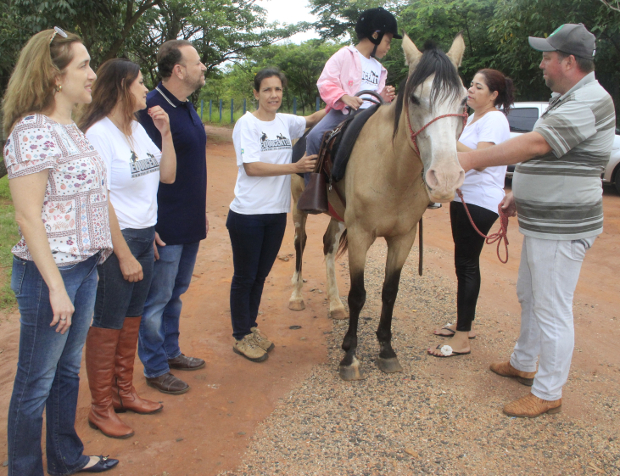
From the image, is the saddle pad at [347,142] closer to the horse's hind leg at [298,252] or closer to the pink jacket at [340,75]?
the pink jacket at [340,75]

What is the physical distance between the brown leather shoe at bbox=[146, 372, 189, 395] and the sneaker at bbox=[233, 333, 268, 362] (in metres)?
0.56

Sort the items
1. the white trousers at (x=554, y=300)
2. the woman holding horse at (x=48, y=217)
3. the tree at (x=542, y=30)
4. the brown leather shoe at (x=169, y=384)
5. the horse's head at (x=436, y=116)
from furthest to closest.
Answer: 1. the tree at (x=542, y=30)
2. the brown leather shoe at (x=169, y=384)
3. the white trousers at (x=554, y=300)
4. the horse's head at (x=436, y=116)
5. the woman holding horse at (x=48, y=217)

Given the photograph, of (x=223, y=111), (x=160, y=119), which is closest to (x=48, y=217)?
(x=160, y=119)

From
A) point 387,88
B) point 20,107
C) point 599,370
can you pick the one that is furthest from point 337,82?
point 599,370

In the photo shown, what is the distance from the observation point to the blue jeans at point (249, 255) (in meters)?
3.23

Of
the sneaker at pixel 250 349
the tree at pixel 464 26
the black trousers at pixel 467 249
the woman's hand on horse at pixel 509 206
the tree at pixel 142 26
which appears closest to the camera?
the woman's hand on horse at pixel 509 206

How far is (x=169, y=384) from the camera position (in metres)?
3.00

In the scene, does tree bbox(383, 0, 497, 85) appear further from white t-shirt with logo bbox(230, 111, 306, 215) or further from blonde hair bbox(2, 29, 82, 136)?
blonde hair bbox(2, 29, 82, 136)

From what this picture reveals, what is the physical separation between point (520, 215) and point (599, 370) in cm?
150

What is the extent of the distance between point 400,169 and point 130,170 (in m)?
1.62

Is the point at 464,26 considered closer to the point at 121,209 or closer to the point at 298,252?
the point at 298,252

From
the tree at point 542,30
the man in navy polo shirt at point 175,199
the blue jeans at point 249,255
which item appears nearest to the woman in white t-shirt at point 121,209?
the man in navy polo shirt at point 175,199

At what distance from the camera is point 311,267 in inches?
225

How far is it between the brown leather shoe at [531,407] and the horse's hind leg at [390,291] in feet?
2.61
